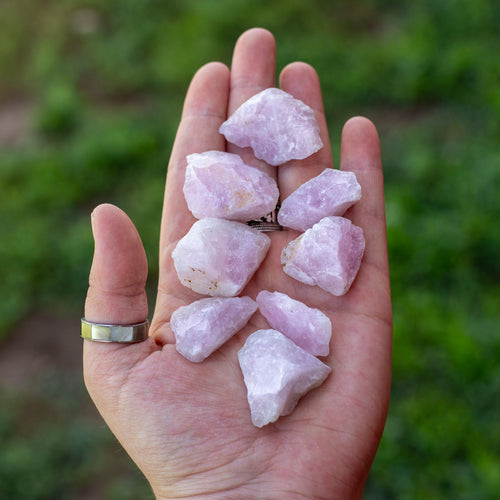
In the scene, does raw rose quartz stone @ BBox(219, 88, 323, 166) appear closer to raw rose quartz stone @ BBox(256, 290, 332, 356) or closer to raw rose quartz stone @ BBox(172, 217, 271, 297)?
raw rose quartz stone @ BBox(172, 217, 271, 297)

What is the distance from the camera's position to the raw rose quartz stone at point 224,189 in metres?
1.68

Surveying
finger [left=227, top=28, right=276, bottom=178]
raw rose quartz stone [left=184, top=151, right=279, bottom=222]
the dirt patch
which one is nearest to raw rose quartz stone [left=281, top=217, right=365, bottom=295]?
raw rose quartz stone [left=184, top=151, right=279, bottom=222]

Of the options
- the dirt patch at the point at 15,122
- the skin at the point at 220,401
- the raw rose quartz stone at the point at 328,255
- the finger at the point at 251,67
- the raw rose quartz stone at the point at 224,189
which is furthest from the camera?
the dirt patch at the point at 15,122

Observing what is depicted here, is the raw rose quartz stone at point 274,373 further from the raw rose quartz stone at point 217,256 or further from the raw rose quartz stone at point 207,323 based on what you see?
the raw rose quartz stone at point 217,256

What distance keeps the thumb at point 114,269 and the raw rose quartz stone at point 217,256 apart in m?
0.19

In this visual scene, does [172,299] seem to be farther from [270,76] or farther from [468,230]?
[468,230]

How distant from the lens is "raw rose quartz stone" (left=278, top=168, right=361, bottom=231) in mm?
1686

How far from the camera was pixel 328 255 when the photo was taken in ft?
5.24

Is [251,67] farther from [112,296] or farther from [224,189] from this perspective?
[112,296]

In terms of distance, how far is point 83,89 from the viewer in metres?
3.37

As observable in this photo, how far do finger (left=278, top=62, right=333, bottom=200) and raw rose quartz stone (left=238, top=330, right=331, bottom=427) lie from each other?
0.52 m

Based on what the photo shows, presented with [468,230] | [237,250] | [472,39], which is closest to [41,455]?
[237,250]

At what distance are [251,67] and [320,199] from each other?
0.59 metres

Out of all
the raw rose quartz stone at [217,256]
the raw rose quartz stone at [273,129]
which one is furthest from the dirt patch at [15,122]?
the raw rose quartz stone at [217,256]
